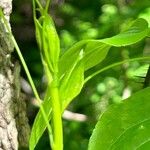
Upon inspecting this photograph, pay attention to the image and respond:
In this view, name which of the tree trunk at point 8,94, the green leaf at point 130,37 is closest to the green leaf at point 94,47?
the green leaf at point 130,37

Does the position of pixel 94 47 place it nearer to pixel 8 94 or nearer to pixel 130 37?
pixel 130 37

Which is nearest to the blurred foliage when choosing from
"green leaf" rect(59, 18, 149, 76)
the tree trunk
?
the tree trunk

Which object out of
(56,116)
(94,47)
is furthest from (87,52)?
(56,116)

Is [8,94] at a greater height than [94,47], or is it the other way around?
[94,47]

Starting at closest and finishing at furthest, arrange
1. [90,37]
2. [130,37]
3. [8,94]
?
[130,37]
[8,94]
[90,37]

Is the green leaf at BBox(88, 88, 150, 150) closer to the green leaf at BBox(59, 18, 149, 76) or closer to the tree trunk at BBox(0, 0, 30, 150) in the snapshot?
the green leaf at BBox(59, 18, 149, 76)

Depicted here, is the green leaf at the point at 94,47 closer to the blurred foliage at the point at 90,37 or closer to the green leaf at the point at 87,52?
the green leaf at the point at 87,52
